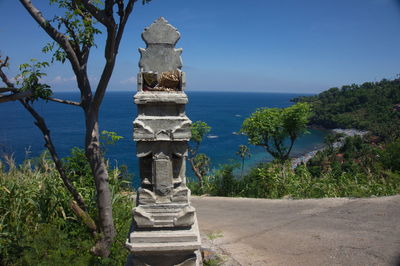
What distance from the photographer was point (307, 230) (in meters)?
6.90

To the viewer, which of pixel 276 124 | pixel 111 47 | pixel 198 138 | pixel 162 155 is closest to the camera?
pixel 162 155

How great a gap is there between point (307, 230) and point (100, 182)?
473cm

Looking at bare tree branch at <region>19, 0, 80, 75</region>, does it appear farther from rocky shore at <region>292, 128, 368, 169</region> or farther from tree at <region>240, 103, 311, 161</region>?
rocky shore at <region>292, 128, 368, 169</region>

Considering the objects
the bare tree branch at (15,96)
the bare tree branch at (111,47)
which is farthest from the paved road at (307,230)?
the bare tree branch at (15,96)

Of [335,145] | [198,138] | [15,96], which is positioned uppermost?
[15,96]

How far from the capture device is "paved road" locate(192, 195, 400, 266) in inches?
218

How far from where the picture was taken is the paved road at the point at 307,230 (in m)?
5.53

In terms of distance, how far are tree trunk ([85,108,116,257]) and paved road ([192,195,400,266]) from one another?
7.25ft

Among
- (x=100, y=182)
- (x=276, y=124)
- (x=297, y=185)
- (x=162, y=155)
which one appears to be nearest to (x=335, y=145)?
(x=276, y=124)

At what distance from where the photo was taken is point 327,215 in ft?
25.9

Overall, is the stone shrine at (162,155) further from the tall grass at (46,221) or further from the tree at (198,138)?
the tree at (198,138)

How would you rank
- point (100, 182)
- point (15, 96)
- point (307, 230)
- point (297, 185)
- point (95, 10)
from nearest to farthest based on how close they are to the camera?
point (95, 10), point (15, 96), point (100, 182), point (307, 230), point (297, 185)

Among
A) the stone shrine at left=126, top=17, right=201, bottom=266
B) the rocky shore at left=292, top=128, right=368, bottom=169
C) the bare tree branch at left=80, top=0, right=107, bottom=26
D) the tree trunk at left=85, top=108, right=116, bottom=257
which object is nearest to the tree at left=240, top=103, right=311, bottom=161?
the tree trunk at left=85, top=108, right=116, bottom=257

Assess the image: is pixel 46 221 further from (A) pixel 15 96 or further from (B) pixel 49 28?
(B) pixel 49 28
